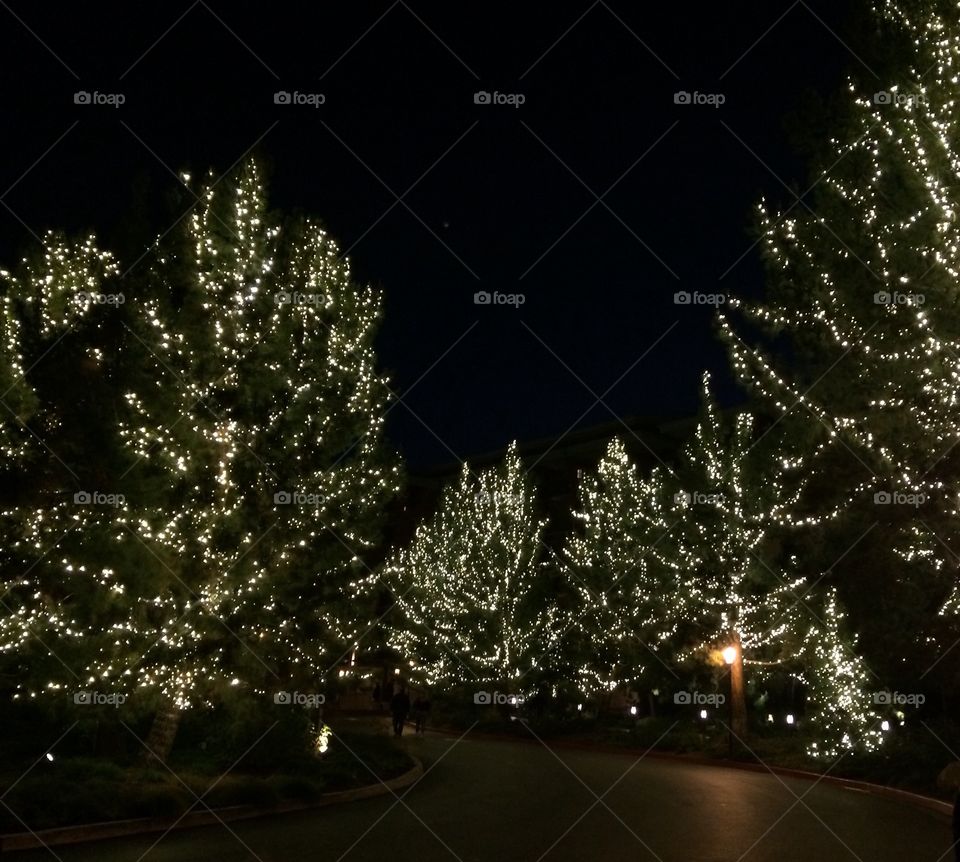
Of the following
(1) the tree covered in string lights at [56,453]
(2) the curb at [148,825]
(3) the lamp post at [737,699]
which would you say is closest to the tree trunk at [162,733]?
(1) the tree covered in string lights at [56,453]

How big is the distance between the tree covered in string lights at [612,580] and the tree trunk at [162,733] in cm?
1982

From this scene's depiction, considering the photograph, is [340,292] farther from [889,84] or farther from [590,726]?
[590,726]

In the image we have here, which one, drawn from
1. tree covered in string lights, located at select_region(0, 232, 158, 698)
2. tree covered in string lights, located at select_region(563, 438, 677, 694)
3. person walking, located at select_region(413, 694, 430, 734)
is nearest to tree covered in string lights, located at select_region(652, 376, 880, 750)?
tree covered in string lights, located at select_region(563, 438, 677, 694)

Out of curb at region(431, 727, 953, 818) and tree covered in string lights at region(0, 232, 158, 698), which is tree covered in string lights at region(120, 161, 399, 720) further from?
curb at region(431, 727, 953, 818)

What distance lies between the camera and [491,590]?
1585 inches

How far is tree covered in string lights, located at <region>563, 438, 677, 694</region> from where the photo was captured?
36.8 meters

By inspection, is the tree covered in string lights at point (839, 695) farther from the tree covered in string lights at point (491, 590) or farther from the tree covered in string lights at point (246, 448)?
the tree covered in string lights at point (491, 590)

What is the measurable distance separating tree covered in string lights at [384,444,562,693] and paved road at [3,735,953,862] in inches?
667

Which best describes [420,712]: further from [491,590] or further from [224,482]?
[224,482]

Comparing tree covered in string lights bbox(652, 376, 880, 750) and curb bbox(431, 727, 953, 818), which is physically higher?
tree covered in string lights bbox(652, 376, 880, 750)

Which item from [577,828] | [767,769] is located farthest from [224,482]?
[767,769]

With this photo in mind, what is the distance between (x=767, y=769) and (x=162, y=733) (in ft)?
47.0

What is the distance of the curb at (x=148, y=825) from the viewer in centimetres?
1266

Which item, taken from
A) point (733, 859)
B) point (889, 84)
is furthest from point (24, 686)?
point (889, 84)
